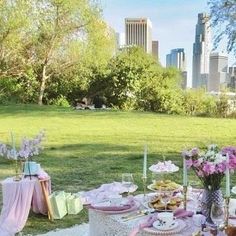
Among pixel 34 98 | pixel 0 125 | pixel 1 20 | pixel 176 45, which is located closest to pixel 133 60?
pixel 34 98

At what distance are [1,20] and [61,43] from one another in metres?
2.59

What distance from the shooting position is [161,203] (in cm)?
282

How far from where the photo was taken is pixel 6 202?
3658 mm

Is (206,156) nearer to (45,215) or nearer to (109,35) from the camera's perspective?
(45,215)

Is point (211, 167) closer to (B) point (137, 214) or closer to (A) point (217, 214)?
(A) point (217, 214)

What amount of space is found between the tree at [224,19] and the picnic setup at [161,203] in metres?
6.06

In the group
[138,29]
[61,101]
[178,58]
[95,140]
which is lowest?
[95,140]

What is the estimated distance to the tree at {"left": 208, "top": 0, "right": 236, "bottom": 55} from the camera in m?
8.48

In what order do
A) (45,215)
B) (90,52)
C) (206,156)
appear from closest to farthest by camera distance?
1. (206,156)
2. (45,215)
3. (90,52)

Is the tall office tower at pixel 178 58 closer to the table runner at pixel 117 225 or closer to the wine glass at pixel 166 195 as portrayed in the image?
the wine glass at pixel 166 195

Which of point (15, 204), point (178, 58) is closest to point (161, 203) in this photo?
point (15, 204)

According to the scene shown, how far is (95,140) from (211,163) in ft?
20.8

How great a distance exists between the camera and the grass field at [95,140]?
5.51 metres

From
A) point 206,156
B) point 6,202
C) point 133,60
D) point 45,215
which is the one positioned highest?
point 133,60
